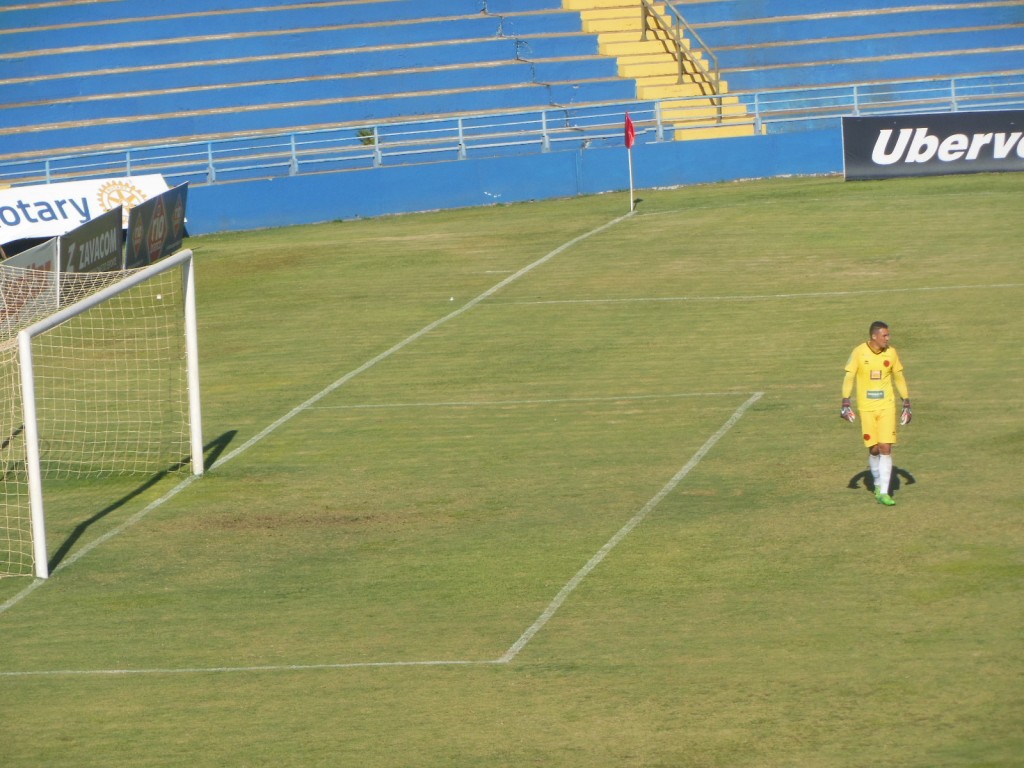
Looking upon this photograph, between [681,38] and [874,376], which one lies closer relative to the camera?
[874,376]

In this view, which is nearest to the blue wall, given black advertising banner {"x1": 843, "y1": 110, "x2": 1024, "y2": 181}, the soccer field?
black advertising banner {"x1": 843, "y1": 110, "x2": 1024, "y2": 181}

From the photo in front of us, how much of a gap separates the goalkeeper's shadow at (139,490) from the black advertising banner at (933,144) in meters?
17.6

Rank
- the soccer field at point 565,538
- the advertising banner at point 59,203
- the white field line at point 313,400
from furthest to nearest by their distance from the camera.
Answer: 1. the advertising banner at point 59,203
2. the white field line at point 313,400
3. the soccer field at point 565,538

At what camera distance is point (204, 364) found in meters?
22.3

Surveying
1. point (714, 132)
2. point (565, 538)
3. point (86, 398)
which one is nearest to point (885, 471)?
point (565, 538)

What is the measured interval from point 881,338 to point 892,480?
185cm

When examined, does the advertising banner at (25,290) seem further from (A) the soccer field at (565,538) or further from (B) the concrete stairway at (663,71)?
(B) the concrete stairway at (663,71)

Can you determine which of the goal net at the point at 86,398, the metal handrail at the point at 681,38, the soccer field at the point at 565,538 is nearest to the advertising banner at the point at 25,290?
the goal net at the point at 86,398

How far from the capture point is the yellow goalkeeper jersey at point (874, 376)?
13.7m

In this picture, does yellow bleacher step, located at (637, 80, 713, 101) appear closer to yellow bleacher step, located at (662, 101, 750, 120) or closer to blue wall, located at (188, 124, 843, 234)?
yellow bleacher step, located at (662, 101, 750, 120)

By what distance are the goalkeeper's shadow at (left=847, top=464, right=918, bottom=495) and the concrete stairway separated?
68.9 ft

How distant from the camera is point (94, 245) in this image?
25.0 metres

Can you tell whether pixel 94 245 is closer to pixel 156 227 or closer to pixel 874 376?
pixel 156 227

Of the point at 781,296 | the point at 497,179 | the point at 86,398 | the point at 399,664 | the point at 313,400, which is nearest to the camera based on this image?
the point at 399,664
